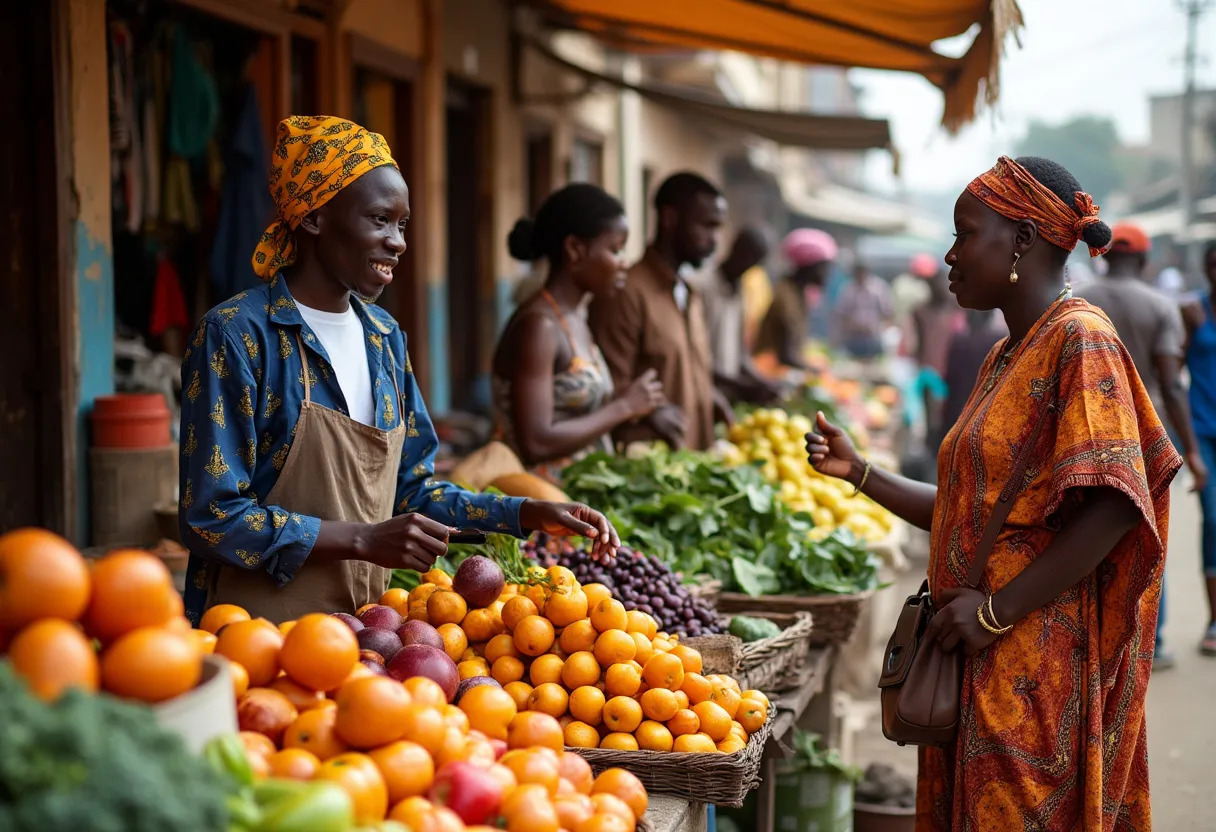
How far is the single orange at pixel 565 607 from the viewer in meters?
2.90

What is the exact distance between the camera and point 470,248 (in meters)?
9.59

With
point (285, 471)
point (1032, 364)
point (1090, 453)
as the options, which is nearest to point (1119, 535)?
point (1090, 453)

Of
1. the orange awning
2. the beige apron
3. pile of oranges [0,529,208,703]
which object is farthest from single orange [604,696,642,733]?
the orange awning

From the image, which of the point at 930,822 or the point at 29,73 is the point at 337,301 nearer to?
the point at 930,822

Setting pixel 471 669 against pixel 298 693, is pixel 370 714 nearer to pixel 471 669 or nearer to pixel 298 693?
pixel 298 693

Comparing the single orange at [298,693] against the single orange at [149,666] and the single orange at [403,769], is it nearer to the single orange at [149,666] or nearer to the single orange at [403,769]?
the single orange at [403,769]

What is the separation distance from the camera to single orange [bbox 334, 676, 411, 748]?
6.10 feet

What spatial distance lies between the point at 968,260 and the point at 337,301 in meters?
1.47

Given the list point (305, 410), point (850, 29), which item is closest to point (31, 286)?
point (305, 410)

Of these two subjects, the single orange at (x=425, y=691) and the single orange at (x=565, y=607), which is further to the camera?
the single orange at (x=565, y=607)

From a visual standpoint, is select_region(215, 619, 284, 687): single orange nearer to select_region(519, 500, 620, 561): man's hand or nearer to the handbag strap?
select_region(519, 500, 620, 561): man's hand

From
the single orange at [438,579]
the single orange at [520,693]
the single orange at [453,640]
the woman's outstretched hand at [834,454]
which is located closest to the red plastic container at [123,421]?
the single orange at [438,579]

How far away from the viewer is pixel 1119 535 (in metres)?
2.61

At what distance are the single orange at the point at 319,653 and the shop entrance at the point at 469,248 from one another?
24.3ft
